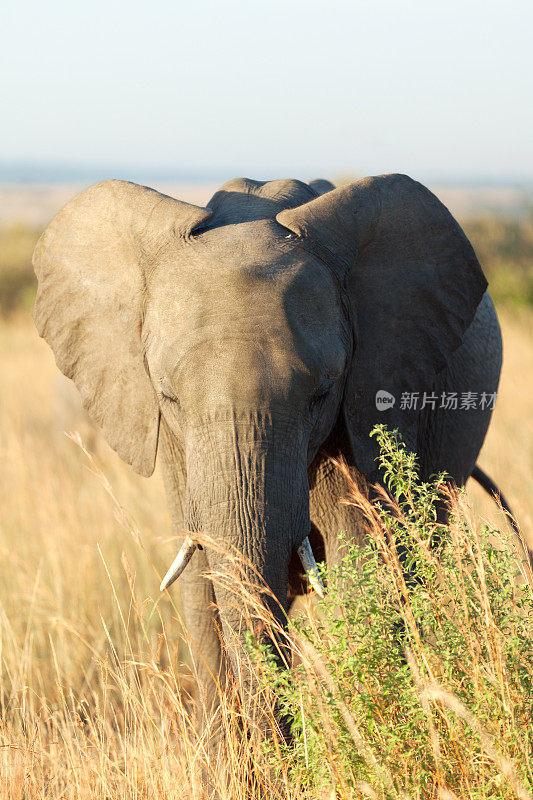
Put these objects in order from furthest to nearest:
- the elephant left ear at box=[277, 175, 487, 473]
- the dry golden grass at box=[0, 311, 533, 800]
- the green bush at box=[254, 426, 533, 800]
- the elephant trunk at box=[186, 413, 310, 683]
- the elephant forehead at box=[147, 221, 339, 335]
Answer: the elephant left ear at box=[277, 175, 487, 473] → the dry golden grass at box=[0, 311, 533, 800] → the elephant forehead at box=[147, 221, 339, 335] → the elephant trunk at box=[186, 413, 310, 683] → the green bush at box=[254, 426, 533, 800]

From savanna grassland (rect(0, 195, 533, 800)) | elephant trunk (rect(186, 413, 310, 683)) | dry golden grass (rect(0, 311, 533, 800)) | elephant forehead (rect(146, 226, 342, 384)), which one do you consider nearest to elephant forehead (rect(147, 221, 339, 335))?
elephant forehead (rect(146, 226, 342, 384))

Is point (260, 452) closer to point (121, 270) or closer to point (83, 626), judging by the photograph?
point (121, 270)

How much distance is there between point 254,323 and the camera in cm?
301

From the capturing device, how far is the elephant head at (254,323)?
296cm

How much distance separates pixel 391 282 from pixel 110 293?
110 cm

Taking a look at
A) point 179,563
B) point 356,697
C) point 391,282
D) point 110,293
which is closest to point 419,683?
point 356,697

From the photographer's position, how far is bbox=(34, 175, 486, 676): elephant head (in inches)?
116

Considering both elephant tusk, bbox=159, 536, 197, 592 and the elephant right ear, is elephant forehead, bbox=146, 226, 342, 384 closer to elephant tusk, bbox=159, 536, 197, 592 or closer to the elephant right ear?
the elephant right ear

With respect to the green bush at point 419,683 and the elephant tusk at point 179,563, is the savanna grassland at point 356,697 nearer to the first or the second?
the green bush at point 419,683

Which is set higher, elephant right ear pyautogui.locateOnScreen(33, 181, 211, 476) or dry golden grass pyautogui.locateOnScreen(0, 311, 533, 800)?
elephant right ear pyautogui.locateOnScreen(33, 181, 211, 476)

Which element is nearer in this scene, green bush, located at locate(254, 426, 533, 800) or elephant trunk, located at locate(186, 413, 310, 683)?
green bush, located at locate(254, 426, 533, 800)

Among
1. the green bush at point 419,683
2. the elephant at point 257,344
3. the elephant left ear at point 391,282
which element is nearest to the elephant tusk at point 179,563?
the elephant at point 257,344

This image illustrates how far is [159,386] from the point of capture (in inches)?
128

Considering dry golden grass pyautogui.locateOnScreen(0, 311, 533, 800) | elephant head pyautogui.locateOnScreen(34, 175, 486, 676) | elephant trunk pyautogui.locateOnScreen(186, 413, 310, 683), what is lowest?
dry golden grass pyautogui.locateOnScreen(0, 311, 533, 800)
